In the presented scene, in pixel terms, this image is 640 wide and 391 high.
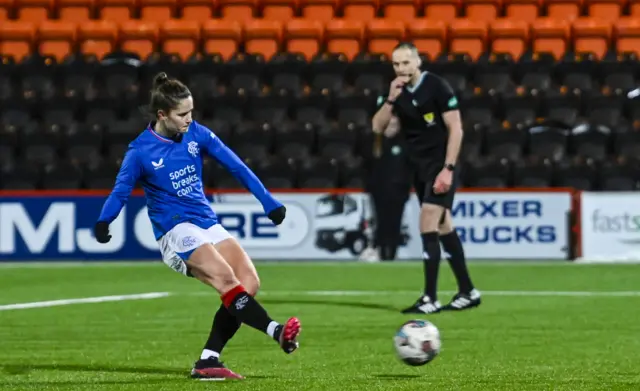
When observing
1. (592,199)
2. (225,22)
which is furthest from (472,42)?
(592,199)

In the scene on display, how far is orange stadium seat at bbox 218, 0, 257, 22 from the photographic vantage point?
22.9 meters

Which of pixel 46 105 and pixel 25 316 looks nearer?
pixel 25 316

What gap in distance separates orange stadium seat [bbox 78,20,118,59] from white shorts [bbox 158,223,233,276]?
14.6 metres

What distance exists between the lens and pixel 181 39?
2205 cm

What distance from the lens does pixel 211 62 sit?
20266 millimetres

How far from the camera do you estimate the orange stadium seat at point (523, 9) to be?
22578mm

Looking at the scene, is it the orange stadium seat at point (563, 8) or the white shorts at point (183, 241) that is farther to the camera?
the orange stadium seat at point (563, 8)

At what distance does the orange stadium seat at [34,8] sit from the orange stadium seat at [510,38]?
25.4 feet

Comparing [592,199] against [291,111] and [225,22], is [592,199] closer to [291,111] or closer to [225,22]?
[291,111]

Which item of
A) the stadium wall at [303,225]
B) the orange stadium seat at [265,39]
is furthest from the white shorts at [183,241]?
the orange stadium seat at [265,39]

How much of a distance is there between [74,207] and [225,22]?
5.92 meters

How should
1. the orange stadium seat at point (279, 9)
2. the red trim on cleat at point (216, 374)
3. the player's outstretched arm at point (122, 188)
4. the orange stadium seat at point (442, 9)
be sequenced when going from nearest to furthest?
the red trim on cleat at point (216, 374)
the player's outstretched arm at point (122, 188)
the orange stadium seat at point (442, 9)
the orange stadium seat at point (279, 9)

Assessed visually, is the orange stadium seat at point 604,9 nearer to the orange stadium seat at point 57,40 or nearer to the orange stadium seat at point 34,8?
the orange stadium seat at point 57,40

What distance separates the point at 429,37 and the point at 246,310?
1484 cm
